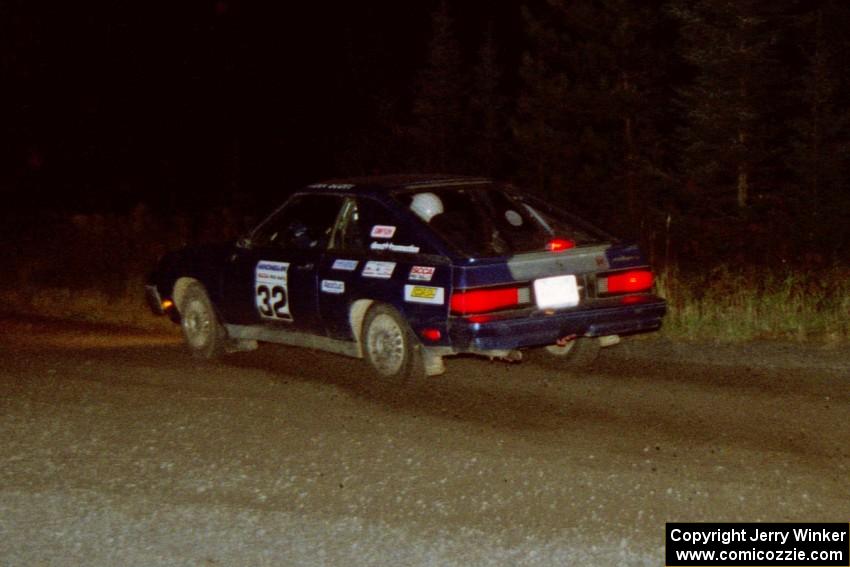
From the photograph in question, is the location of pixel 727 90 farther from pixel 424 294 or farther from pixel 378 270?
pixel 424 294

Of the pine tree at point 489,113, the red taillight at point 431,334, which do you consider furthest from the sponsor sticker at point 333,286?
the pine tree at point 489,113

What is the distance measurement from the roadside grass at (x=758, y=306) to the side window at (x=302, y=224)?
343cm

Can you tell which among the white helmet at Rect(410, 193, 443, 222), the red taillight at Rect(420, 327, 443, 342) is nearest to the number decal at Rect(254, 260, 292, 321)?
the white helmet at Rect(410, 193, 443, 222)

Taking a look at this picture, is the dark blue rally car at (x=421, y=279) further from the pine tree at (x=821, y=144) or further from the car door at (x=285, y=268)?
the pine tree at (x=821, y=144)

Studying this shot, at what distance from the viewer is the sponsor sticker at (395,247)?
8.70m

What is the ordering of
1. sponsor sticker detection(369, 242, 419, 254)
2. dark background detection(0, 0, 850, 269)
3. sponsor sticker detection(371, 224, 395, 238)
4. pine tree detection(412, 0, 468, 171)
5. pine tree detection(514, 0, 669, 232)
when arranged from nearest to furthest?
sponsor sticker detection(369, 242, 419, 254) < sponsor sticker detection(371, 224, 395, 238) < dark background detection(0, 0, 850, 269) < pine tree detection(514, 0, 669, 232) < pine tree detection(412, 0, 468, 171)

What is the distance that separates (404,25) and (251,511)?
56130 millimetres

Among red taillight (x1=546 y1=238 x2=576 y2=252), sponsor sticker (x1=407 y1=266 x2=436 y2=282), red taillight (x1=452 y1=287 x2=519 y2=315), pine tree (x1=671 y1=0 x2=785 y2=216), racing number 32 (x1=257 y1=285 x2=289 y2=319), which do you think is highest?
pine tree (x1=671 y1=0 x2=785 y2=216)

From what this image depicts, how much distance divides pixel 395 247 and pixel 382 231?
23 cm

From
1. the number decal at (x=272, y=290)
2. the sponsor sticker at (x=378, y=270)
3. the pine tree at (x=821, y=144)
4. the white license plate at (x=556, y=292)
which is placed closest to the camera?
the white license plate at (x=556, y=292)

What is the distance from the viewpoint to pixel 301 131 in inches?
1976

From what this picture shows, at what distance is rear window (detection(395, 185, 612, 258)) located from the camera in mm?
9258

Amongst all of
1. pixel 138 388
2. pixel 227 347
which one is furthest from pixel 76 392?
pixel 227 347

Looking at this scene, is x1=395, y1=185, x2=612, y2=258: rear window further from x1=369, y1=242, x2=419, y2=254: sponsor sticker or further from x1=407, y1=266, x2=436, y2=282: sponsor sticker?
x1=407, y1=266, x2=436, y2=282: sponsor sticker
